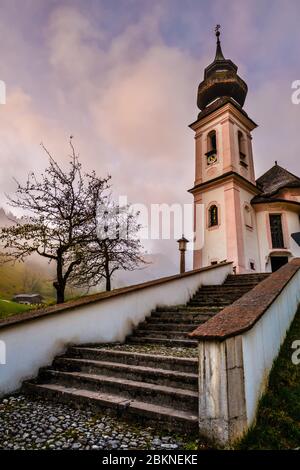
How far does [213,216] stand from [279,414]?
1814 cm

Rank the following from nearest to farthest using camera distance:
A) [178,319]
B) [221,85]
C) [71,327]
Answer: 1. [71,327]
2. [178,319]
3. [221,85]

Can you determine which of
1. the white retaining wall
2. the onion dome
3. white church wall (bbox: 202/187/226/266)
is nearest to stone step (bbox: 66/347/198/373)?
the white retaining wall

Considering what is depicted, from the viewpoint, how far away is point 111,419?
379cm

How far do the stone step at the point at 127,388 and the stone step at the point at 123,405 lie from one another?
0.07 m

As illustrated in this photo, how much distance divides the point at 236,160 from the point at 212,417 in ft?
67.2

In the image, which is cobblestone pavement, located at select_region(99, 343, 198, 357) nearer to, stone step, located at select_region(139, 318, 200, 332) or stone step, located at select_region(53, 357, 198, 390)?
stone step, located at select_region(53, 357, 198, 390)

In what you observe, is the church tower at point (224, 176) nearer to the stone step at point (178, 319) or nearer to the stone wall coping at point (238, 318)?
the stone step at point (178, 319)

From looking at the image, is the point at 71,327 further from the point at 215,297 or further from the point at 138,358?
the point at 215,297

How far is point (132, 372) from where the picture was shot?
457cm

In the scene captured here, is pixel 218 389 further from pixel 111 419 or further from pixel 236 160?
pixel 236 160

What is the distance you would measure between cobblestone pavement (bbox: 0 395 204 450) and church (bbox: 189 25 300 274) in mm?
15435

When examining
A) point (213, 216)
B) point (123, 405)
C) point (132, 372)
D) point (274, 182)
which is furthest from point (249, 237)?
point (123, 405)

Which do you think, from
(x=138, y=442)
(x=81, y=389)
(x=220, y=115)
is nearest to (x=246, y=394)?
(x=138, y=442)

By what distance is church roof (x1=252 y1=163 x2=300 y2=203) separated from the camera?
21.6 meters
